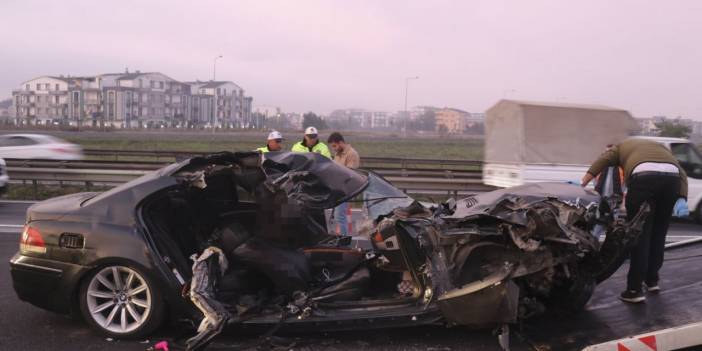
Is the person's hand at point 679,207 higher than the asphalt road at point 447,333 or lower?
higher

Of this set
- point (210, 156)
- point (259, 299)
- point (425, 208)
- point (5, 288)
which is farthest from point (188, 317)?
point (5, 288)

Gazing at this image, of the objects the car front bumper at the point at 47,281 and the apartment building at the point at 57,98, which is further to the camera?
the apartment building at the point at 57,98

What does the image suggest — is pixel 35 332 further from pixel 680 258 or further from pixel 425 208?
pixel 680 258

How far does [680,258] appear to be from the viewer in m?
6.10

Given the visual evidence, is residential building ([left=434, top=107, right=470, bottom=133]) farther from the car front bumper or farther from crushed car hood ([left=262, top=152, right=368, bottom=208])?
the car front bumper

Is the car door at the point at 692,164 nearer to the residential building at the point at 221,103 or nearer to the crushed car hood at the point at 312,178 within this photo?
the crushed car hood at the point at 312,178

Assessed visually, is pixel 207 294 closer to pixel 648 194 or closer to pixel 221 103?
pixel 648 194

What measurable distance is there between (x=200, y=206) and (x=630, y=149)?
3.56 metres

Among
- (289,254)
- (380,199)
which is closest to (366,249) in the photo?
(380,199)

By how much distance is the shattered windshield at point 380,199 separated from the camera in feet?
15.7

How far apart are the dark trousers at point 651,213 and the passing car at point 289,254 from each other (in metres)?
0.39

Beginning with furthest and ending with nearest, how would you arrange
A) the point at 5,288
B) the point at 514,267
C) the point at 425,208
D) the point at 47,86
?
the point at 47,86
the point at 5,288
the point at 425,208
the point at 514,267

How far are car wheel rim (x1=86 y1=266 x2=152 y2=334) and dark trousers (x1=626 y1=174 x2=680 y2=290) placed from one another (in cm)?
382

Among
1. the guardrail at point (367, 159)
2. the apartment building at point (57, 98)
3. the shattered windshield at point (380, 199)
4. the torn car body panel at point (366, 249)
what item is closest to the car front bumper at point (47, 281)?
the torn car body panel at point (366, 249)
